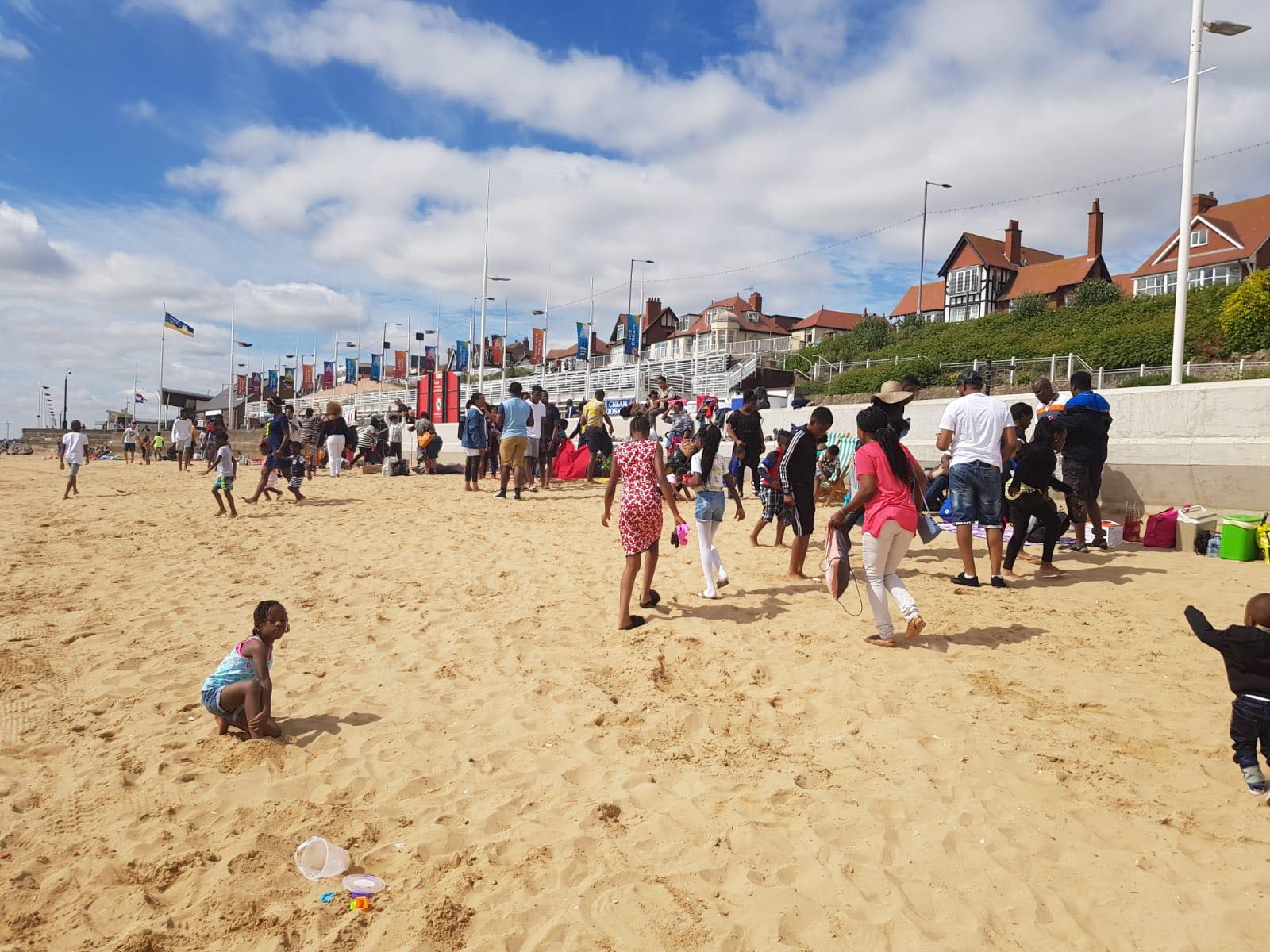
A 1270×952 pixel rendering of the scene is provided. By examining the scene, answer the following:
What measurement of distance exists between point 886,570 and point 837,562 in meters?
0.37

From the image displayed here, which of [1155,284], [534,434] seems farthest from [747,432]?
[1155,284]

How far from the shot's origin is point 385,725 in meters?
4.76

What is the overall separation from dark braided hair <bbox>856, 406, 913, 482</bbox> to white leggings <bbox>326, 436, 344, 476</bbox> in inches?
651

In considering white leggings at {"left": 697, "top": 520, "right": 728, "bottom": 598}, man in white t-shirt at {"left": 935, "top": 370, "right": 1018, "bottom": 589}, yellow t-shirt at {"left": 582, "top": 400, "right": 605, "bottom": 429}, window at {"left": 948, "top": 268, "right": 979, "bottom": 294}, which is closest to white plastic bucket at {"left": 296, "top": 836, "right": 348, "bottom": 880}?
white leggings at {"left": 697, "top": 520, "right": 728, "bottom": 598}

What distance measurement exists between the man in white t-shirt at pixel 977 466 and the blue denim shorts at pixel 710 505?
6.81 ft

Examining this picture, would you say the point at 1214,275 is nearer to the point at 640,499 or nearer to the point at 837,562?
the point at 837,562

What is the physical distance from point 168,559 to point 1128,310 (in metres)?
41.9

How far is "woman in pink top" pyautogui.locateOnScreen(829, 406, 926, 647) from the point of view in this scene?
5602mm

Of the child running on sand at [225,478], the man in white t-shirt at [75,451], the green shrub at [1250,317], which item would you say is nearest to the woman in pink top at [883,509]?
the child running on sand at [225,478]

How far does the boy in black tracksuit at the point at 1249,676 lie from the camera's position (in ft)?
11.8

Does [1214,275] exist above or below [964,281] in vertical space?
below

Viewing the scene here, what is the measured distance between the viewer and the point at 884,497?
18.5 ft

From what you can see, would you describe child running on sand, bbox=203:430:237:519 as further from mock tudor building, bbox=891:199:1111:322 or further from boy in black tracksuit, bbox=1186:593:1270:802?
mock tudor building, bbox=891:199:1111:322

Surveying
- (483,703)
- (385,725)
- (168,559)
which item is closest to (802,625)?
(483,703)
